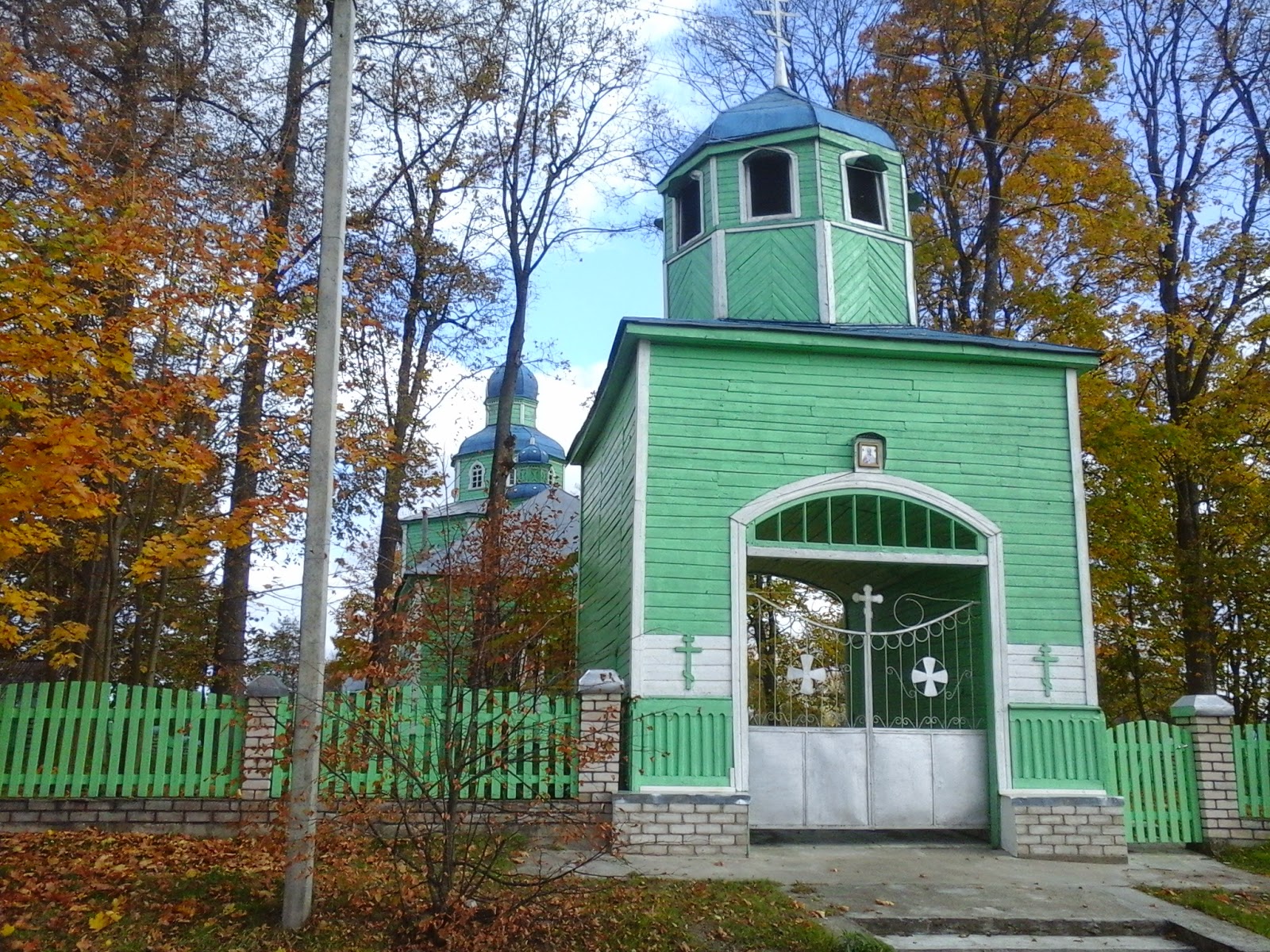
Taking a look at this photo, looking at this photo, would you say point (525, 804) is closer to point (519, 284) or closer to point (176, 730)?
point (176, 730)

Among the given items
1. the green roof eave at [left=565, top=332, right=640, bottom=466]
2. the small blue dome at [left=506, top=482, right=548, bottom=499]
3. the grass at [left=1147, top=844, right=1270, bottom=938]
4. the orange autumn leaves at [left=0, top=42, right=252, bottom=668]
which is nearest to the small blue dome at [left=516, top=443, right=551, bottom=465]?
the small blue dome at [left=506, top=482, right=548, bottom=499]

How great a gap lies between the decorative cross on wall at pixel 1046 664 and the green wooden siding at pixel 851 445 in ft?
0.34

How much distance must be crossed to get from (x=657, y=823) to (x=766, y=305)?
5.36m

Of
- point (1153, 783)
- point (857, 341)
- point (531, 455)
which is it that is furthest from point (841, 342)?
point (531, 455)

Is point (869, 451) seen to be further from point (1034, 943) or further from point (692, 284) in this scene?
point (1034, 943)

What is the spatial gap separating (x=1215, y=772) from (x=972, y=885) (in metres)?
3.19

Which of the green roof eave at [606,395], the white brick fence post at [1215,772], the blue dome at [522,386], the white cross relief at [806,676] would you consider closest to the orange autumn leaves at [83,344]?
the green roof eave at [606,395]

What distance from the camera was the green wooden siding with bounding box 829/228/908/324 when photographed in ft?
37.1

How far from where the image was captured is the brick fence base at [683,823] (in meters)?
8.60

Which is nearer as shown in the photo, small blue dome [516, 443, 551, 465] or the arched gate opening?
the arched gate opening

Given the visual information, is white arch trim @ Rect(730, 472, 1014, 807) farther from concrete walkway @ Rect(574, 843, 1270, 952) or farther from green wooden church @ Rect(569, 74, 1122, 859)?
concrete walkway @ Rect(574, 843, 1270, 952)

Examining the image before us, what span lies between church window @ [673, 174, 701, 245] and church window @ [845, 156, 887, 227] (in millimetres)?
1681

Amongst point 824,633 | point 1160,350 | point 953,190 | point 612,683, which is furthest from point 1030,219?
point 612,683

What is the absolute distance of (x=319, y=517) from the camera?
631 centimetres
